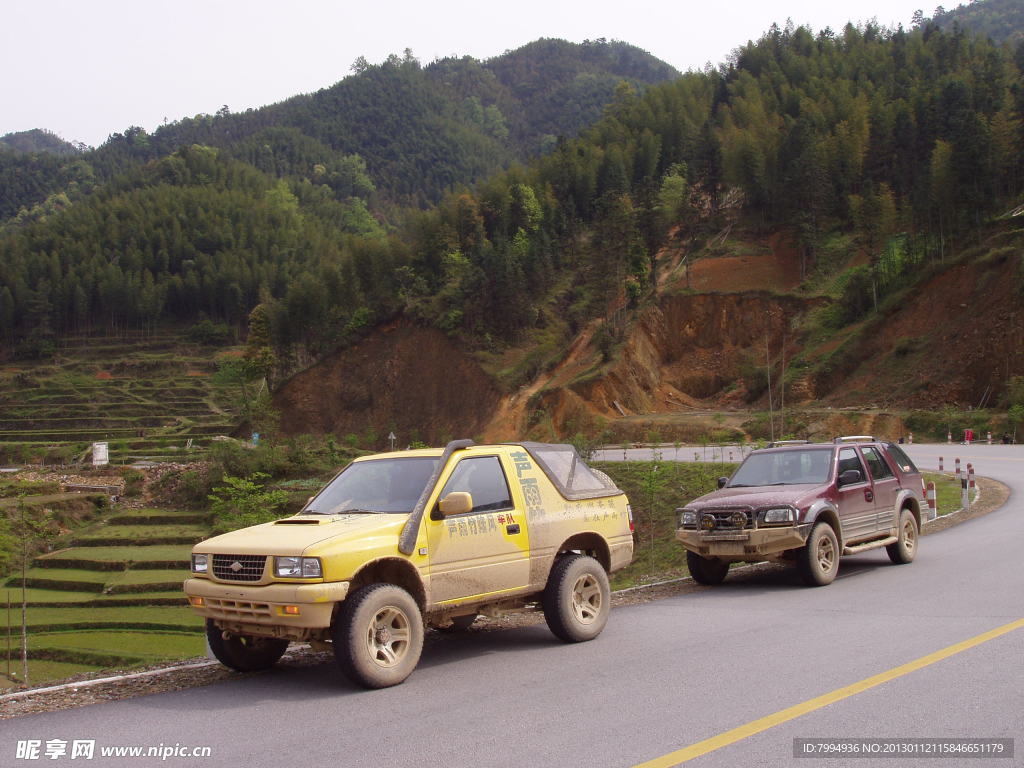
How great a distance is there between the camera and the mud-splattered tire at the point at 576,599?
837 cm

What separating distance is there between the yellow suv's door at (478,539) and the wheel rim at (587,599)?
0.72 metres

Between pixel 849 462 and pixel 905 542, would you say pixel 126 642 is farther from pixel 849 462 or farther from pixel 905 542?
pixel 905 542

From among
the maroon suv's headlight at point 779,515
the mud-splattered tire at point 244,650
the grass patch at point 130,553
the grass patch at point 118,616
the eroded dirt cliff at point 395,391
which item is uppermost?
the eroded dirt cliff at point 395,391

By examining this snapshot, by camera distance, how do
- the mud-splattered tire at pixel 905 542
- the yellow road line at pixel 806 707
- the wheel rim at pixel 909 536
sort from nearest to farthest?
1. the yellow road line at pixel 806 707
2. the mud-splattered tire at pixel 905 542
3. the wheel rim at pixel 909 536

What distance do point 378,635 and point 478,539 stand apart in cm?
131

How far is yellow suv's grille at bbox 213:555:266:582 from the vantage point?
688 cm

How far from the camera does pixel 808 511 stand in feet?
36.9

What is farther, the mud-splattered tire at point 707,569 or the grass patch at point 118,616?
the grass patch at point 118,616

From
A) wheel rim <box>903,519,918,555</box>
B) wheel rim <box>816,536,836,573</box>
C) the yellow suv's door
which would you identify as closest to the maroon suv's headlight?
wheel rim <box>816,536,836,573</box>

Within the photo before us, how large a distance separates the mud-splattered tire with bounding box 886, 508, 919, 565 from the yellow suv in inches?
220

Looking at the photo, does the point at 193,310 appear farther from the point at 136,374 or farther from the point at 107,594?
the point at 107,594

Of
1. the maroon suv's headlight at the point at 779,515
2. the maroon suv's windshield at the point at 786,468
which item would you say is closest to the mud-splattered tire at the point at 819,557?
the maroon suv's headlight at the point at 779,515

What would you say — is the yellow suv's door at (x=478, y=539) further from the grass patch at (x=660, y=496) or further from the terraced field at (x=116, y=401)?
the terraced field at (x=116, y=401)

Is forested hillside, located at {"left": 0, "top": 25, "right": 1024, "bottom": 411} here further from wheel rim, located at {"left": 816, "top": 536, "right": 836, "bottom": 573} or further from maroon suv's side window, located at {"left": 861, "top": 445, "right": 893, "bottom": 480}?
wheel rim, located at {"left": 816, "top": 536, "right": 836, "bottom": 573}
